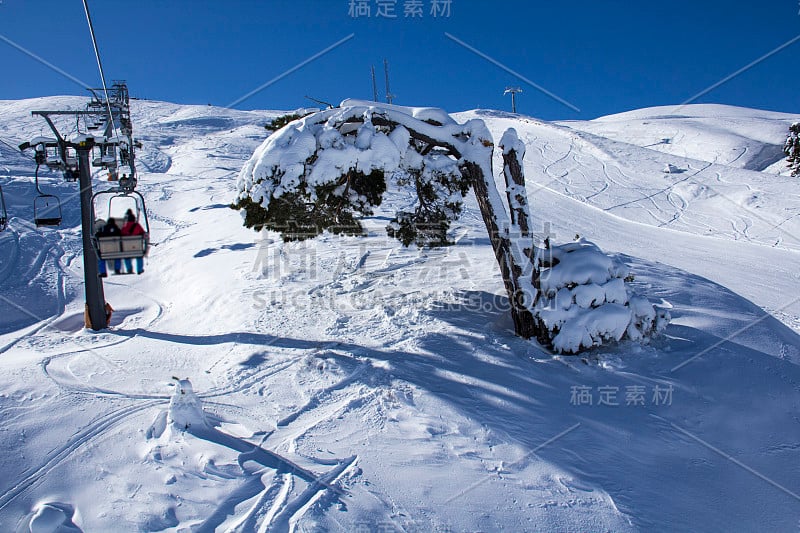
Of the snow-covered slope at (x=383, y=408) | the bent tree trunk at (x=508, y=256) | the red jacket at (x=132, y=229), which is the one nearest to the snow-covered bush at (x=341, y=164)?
→ the bent tree trunk at (x=508, y=256)

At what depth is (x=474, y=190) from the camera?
26.8 feet

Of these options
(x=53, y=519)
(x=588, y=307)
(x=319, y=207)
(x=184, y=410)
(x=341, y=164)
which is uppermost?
(x=341, y=164)

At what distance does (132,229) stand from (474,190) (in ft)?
16.3

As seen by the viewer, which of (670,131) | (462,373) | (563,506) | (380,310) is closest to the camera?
→ (563,506)

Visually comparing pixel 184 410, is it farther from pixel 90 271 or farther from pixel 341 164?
pixel 90 271

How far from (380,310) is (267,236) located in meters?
8.56

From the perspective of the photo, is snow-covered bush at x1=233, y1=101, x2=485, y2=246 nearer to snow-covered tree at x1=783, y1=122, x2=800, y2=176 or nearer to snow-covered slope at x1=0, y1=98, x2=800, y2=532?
snow-covered slope at x1=0, y1=98, x2=800, y2=532

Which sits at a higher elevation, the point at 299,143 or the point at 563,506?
the point at 299,143

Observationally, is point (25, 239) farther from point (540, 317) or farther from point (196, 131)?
point (196, 131)

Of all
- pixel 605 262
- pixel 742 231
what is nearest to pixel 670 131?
pixel 742 231

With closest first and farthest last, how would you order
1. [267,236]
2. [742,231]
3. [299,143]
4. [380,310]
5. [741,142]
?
[299,143] → [380,310] → [267,236] → [742,231] → [741,142]

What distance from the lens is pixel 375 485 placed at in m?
4.86

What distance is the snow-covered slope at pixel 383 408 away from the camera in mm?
4656

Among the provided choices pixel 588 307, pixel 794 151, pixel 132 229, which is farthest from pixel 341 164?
pixel 794 151
